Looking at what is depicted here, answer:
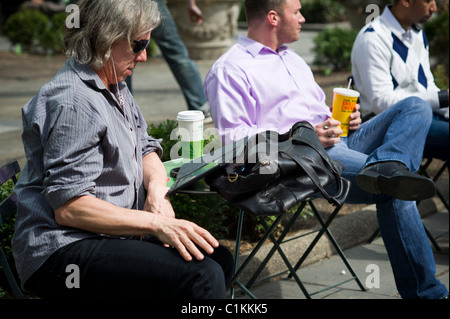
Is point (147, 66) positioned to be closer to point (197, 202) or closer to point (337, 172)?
point (197, 202)

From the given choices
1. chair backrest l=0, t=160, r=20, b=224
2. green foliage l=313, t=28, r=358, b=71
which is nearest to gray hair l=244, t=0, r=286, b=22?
chair backrest l=0, t=160, r=20, b=224

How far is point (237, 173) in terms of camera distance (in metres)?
2.70

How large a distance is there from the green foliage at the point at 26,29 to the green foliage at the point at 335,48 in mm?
6102

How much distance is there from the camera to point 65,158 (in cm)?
232

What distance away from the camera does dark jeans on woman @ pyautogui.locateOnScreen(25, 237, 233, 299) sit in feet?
7.52

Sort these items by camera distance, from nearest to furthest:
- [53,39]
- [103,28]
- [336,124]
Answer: [103,28] → [336,124] → [53,39]

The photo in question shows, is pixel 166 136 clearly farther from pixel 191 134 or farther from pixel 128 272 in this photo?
pixel 128 272

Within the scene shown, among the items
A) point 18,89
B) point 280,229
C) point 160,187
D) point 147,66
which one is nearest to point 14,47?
point 147,66

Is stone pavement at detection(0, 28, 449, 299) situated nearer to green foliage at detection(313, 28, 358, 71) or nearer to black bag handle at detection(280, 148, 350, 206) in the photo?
black bag handle at detection(280, 148, 350, 206)

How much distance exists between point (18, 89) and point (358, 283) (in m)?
6.58

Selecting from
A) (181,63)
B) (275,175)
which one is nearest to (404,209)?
(275,175)

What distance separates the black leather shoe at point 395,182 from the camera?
3025mm

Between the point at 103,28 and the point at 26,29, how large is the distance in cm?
1241
